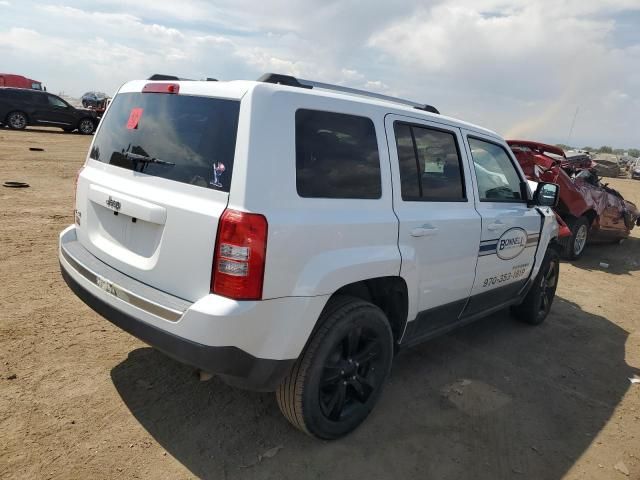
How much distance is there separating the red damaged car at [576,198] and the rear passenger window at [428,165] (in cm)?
458

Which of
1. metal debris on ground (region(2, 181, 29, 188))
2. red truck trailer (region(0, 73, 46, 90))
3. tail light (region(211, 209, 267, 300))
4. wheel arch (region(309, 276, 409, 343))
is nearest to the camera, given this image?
tail light (region(211, 209, 267, 300))

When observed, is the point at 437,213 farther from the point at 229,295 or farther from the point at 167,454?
the point at 167,454

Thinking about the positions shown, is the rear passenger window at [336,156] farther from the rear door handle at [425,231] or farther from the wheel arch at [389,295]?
the wheel arch at [389,295]

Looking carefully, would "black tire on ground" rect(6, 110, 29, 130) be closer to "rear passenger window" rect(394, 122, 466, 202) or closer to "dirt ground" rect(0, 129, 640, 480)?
"dirt ground" rect(0, 129, 640, 480)

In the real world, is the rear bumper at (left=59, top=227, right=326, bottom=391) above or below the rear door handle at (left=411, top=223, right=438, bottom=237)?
below

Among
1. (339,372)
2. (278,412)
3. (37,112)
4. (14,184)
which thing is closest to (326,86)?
(339,372)

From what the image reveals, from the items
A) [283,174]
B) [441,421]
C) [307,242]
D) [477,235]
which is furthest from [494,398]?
[283,174]

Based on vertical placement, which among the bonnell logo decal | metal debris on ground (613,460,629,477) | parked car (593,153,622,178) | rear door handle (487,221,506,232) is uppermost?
parked car (593,153,622,178)

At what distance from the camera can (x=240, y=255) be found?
218cm

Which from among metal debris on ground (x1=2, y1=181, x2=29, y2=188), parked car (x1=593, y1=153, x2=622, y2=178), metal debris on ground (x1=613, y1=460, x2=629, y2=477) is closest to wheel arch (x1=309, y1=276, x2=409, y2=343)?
metal debris on ground (x1=613, y1=460, x2=629, y2=477)

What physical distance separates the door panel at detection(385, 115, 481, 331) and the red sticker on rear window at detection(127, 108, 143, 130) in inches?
58.1

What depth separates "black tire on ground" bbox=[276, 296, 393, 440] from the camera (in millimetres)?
2594

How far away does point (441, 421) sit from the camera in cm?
320

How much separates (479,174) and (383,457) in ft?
7.32
